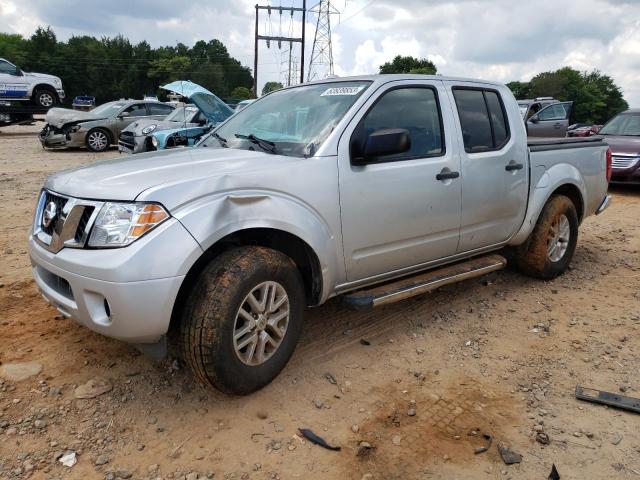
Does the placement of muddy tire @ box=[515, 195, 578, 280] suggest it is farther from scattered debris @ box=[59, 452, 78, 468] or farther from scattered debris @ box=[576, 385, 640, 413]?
scattered debris @ box=[59, 452, 78, 468]

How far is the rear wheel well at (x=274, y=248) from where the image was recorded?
2.71 m

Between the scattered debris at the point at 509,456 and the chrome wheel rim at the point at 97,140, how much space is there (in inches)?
582

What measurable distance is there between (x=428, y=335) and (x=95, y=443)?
2325mm

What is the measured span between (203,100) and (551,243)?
6341 mm

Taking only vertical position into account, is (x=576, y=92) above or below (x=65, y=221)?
above

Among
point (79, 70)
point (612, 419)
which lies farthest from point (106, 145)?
point (79, 70)

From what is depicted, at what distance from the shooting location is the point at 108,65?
247ft

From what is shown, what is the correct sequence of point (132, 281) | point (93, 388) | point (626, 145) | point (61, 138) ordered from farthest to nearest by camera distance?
point (61, 138) < point (626, 145) < point (93, 388) < point (132, 281)

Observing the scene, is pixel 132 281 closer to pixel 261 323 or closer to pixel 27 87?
pixel 261 323

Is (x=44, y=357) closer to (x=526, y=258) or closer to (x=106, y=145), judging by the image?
(x=526, y=258)

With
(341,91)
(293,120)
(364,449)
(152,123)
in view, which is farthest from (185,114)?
(364,449)

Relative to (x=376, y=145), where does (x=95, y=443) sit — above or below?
below

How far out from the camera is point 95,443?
8.16 feet

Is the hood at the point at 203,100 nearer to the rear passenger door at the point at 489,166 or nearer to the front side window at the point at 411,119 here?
the rear passenger door at the point at 489,166
